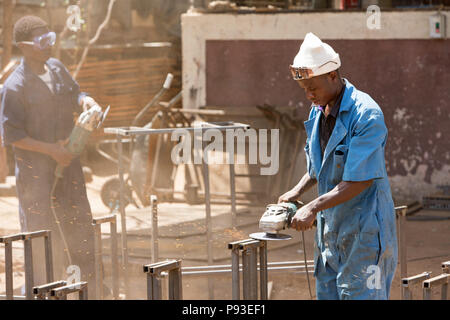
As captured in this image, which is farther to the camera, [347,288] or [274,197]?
[274,197]

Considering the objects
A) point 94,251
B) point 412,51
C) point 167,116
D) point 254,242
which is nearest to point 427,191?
point 412,51

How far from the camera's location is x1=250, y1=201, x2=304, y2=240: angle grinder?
4207 millimetres

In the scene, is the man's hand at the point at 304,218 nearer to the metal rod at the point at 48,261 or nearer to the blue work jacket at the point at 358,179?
the blue work jacket at the point at 358,179

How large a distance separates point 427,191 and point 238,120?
9.59 ft

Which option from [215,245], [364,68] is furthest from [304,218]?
[364,68]

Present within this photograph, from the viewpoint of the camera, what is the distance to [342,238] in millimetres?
4180

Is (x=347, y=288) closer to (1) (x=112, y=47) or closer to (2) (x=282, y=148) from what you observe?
(2) (x=282, y=148)

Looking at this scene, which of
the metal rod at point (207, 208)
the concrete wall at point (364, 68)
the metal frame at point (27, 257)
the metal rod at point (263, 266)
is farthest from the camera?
the concrete wall at point (364, 68)

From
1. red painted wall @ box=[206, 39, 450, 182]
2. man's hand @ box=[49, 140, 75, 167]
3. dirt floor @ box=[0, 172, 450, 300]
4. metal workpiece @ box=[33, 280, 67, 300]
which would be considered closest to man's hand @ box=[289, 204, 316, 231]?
metal workpiece @ box=[33, 280, 67, 300]

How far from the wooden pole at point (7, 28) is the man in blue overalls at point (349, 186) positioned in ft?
27.4

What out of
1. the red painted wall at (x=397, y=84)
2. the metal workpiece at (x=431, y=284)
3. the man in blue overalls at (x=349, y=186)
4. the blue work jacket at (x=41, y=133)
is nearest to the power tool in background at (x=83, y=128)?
the blue work jacket at (x=41, y=133)

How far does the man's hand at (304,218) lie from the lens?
4.05m

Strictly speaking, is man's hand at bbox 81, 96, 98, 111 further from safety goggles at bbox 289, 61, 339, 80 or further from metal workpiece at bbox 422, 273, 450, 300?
metal workpiece at bbox 422, 273, 450, 300

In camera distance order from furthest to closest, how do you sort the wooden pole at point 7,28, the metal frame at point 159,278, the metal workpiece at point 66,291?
the wooden pole at point 7,28
the metal frame at point 159,278
the metal workpiece at point 66,291
